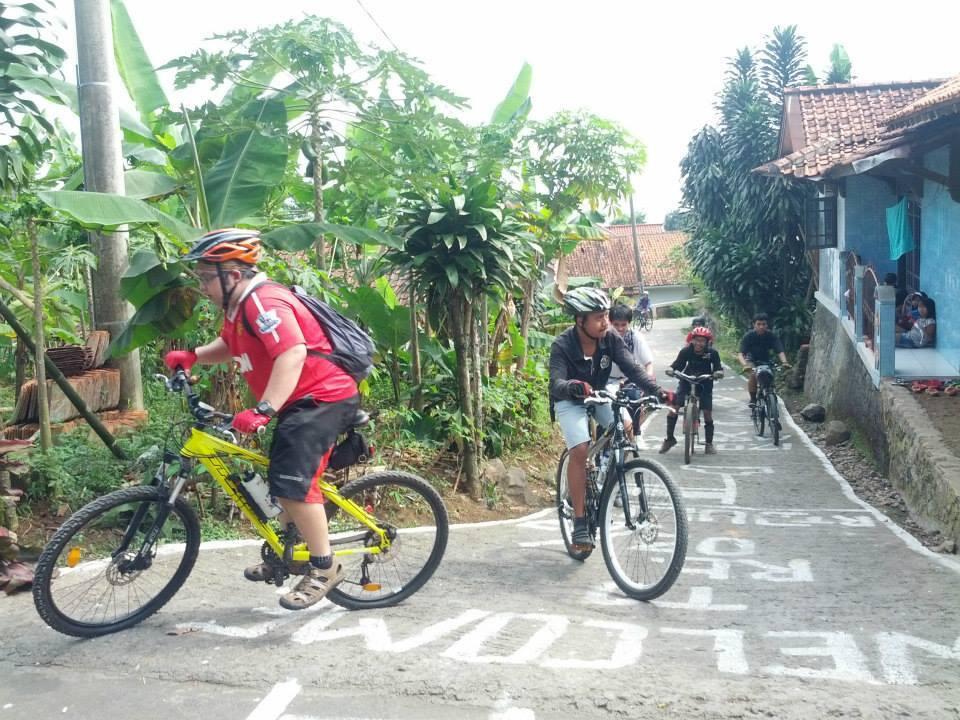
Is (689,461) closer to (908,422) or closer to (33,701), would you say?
(908,422)

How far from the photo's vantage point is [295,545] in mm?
4535

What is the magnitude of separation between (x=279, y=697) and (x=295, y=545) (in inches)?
35.7

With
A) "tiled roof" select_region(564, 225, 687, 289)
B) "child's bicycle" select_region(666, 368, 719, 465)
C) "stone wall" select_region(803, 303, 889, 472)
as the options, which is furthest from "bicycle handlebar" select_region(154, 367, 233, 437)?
"tiled roof" select_region(564, 225, 687, 289)

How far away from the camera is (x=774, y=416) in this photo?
1378 cm

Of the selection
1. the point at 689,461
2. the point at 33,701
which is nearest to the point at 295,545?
the point at 33,701

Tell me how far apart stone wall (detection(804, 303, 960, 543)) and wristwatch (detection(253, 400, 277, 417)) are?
18.1 feet

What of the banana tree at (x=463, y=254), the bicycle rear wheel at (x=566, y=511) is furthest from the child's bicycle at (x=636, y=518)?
the banana tree at (x=463, y=254)

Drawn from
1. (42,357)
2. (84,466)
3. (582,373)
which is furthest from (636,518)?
(42,357)

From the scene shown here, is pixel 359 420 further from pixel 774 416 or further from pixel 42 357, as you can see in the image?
pixel 774 416

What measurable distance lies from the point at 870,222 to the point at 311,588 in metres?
15.2

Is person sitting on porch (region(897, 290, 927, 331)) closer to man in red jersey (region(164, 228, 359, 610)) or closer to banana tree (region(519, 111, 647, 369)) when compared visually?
banana tree (region(519, 111, 647, 369))

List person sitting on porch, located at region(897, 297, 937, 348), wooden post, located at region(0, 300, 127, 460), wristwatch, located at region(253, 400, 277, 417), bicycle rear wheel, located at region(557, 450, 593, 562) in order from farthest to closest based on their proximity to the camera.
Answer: person sitting on porch, located at region(897, 297, 937, 348)
wooden post, located at region(0, 300, 127, 460)
bicycle rear wheel, located at region(557, 450, 593, 562)
wristwatch, located at region(253, 400, 277, 417)

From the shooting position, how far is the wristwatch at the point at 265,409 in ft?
13.2

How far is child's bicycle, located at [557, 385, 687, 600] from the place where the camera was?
201 inches
